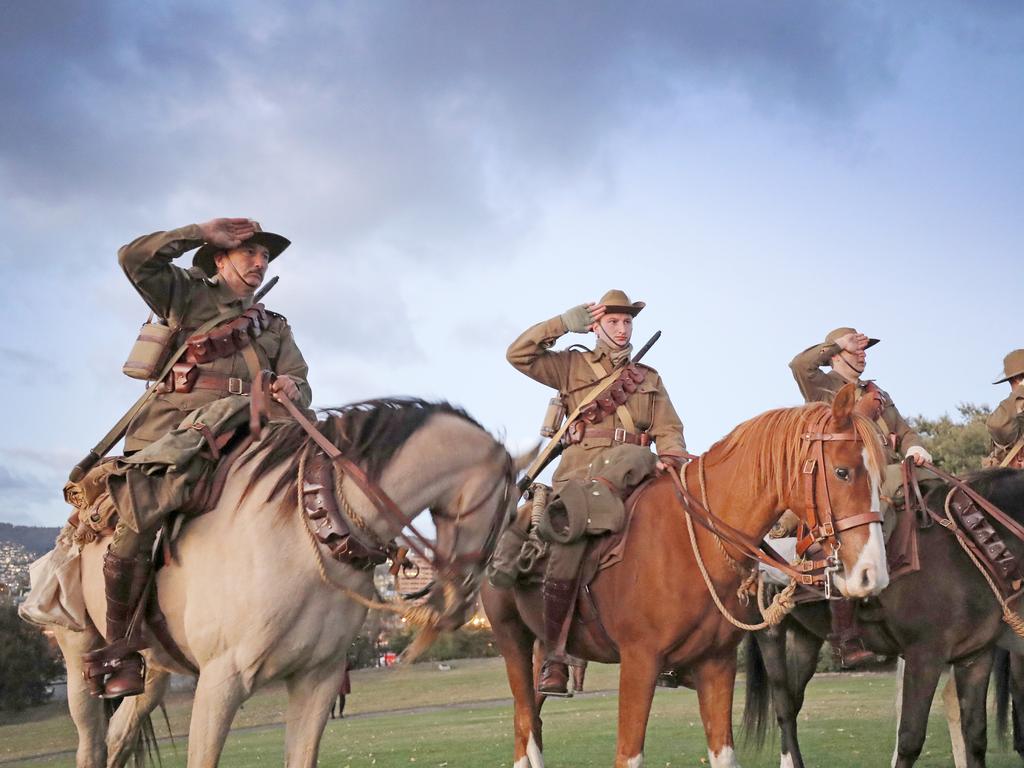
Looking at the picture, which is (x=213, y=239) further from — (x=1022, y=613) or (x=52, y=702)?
(x=52, y=702)

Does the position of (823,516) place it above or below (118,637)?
above

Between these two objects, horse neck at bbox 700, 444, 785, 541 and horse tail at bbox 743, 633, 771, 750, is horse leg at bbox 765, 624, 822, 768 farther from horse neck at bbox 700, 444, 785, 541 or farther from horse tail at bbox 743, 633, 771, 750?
horse neck at bbox 700, 444, 785, 541

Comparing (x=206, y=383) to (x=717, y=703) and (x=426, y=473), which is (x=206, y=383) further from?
(x=717, y=703)

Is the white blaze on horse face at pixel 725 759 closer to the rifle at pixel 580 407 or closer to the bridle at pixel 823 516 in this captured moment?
the bridle at pixel 823 516

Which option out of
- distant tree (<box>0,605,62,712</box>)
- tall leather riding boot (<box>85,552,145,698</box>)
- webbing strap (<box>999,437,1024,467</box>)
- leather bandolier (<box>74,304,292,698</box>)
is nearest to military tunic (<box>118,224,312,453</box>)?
leather bandolier (<box>74,304,292,698</box>)

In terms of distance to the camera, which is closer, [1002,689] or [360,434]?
[360,434]

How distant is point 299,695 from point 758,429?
135 inches

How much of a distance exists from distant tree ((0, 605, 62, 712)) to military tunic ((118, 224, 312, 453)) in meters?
22.5

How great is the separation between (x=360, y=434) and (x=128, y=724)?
120 inches

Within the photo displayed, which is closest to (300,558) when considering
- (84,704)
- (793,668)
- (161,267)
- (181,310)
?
(181,310)

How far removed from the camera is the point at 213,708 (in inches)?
222

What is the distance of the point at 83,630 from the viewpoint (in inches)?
279

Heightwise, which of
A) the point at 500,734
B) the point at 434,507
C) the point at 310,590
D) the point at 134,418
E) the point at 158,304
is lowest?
the point at 500,734

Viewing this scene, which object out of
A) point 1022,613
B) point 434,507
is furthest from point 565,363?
point 1022,613
